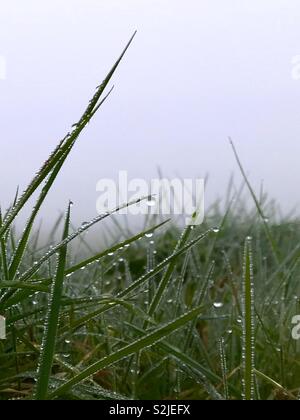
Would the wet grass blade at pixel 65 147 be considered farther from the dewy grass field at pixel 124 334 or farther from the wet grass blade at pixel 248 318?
the wet grass blade at pixel 248 318

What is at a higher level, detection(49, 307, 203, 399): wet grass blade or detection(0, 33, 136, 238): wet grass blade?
detection(0, 33, 136, 238): wet grass blade

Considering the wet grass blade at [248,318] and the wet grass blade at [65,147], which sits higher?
the wet grass blade at [65,147]

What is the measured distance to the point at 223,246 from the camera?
1743 millimetres

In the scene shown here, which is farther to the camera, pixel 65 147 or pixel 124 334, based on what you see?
pixel 124 334

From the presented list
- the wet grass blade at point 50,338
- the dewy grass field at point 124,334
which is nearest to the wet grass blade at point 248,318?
the dewy grass field at point 124,334

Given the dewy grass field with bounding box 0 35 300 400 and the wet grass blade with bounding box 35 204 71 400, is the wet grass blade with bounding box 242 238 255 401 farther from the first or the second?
the wet grass blade with bounding box 35 204 71 400

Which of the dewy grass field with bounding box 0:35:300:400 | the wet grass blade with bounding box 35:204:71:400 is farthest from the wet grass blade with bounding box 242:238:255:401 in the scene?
the wet grass blade with bounding box 35:204:71:400

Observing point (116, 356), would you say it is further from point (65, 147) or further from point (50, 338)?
point (65, 147)

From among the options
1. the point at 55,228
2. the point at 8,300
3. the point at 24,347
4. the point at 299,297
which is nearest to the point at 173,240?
the point at 55,228

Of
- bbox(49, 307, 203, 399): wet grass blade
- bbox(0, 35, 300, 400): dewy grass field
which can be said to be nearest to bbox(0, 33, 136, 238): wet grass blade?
bbox(0, 35, 300, 400): dewy grass field

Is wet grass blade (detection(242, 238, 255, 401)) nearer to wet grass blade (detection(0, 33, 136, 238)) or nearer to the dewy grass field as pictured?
the dewy grass field

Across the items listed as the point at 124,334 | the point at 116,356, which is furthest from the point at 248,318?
the point at 124,334

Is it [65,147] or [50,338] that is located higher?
[65,147]
